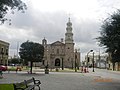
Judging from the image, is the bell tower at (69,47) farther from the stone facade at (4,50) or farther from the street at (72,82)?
the street at (72,82)

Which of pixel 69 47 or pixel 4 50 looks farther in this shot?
pixel 69 47

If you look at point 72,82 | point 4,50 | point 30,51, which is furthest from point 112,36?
point 4,50

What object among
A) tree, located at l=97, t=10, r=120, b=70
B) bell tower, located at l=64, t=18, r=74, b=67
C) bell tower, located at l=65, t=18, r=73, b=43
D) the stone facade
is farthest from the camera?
bell tower, located at l=64, t=18, r=74, b=67

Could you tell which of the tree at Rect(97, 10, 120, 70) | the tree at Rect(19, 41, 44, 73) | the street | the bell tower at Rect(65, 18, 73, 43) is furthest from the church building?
the tree at Rect(97, 10, 120, 70)

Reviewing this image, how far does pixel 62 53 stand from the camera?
122 meters

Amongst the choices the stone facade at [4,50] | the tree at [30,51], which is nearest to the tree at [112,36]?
the tree at [30,51]

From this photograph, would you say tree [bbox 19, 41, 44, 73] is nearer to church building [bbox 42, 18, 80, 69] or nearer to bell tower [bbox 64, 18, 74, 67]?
church building [bbox 42, 18, 80, 69]

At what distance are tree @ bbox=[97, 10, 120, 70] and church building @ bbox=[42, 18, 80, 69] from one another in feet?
286

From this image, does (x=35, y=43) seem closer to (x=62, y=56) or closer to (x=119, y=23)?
(x=119, y=23)

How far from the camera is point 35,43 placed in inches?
1987

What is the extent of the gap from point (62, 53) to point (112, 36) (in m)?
95.1

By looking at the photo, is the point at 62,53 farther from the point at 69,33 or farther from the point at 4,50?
the point at 4,50

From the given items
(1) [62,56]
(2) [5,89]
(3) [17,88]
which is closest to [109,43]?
(2) [5,89]

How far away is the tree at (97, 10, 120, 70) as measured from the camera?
2617 centimetres
